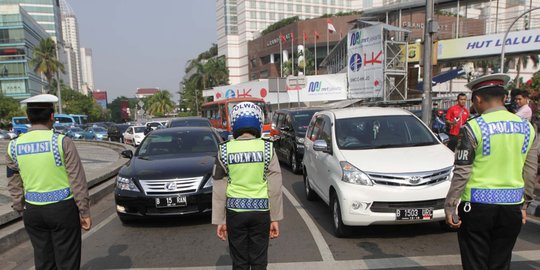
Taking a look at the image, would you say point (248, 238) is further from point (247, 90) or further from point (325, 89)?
point (247, 90)

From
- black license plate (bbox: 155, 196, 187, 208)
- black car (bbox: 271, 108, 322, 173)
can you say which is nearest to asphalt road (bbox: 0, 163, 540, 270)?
black license plate (bbox: 155, 196, 187, 208)

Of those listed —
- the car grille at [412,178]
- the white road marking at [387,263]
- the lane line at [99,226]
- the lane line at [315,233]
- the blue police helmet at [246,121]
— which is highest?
the blue police helmet at [246,121]

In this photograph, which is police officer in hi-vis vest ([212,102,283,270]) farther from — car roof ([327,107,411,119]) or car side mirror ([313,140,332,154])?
car roof ([327,107,411,119])

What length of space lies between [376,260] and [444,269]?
70 centimetres

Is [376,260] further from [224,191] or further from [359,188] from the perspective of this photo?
[224,191]

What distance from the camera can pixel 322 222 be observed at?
597 centimetres

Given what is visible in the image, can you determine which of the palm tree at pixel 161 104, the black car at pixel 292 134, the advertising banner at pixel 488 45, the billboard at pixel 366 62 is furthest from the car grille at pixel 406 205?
the palm tree at pixel 161 104

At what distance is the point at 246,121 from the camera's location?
2885 millimetres

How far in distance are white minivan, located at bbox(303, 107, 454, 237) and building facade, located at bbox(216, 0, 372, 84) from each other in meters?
88.4

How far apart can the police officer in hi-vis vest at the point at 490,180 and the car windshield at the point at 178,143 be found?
5.05 metres

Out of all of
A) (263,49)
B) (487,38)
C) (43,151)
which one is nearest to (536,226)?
(43,151)

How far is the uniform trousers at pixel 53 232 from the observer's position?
3109 mm

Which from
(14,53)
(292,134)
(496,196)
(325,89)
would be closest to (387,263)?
(496,196)

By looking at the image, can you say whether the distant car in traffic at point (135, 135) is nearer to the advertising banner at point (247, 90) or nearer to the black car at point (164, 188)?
the advertising banner at point (247, 90)
